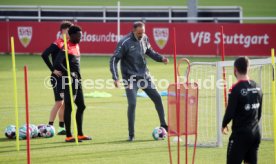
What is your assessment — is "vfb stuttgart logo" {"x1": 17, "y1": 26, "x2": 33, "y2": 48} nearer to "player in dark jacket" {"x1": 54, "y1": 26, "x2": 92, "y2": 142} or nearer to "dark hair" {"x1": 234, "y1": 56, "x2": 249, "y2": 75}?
"player in dark jacket" {"x1": 54, "y1": 26, "x2": 92, "y2": 142}

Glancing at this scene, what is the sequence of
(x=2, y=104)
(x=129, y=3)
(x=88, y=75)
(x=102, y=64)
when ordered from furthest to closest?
1. (x=129, y=3)
2. (x=102, y=64)
3. (x=88, y=75)
4. (x=2, y=104)

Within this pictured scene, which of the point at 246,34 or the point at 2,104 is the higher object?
the point at 246,34

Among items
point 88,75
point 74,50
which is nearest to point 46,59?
point 74,50

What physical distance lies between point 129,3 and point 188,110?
42.1 meters

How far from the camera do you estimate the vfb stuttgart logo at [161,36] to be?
1318 inches

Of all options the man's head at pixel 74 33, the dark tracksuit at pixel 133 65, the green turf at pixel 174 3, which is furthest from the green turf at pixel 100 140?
the green turf at pixel 174 3

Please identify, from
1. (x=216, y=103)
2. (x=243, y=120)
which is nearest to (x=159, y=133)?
(x=216, y=103)

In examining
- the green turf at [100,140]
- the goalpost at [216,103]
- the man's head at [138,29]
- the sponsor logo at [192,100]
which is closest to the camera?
the sponsor logo at [192,100]

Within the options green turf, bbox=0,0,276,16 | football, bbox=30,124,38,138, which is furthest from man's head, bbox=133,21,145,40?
green turf, bbox=0,0,276,16

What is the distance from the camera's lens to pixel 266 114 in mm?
17453

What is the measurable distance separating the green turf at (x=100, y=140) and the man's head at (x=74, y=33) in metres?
1.96

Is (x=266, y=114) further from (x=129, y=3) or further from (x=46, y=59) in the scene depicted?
(x=129, y=3)

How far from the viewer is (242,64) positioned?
9594 millimetres

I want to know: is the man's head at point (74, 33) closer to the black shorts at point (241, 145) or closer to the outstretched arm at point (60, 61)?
the outstretched arm at point (60, 61)
